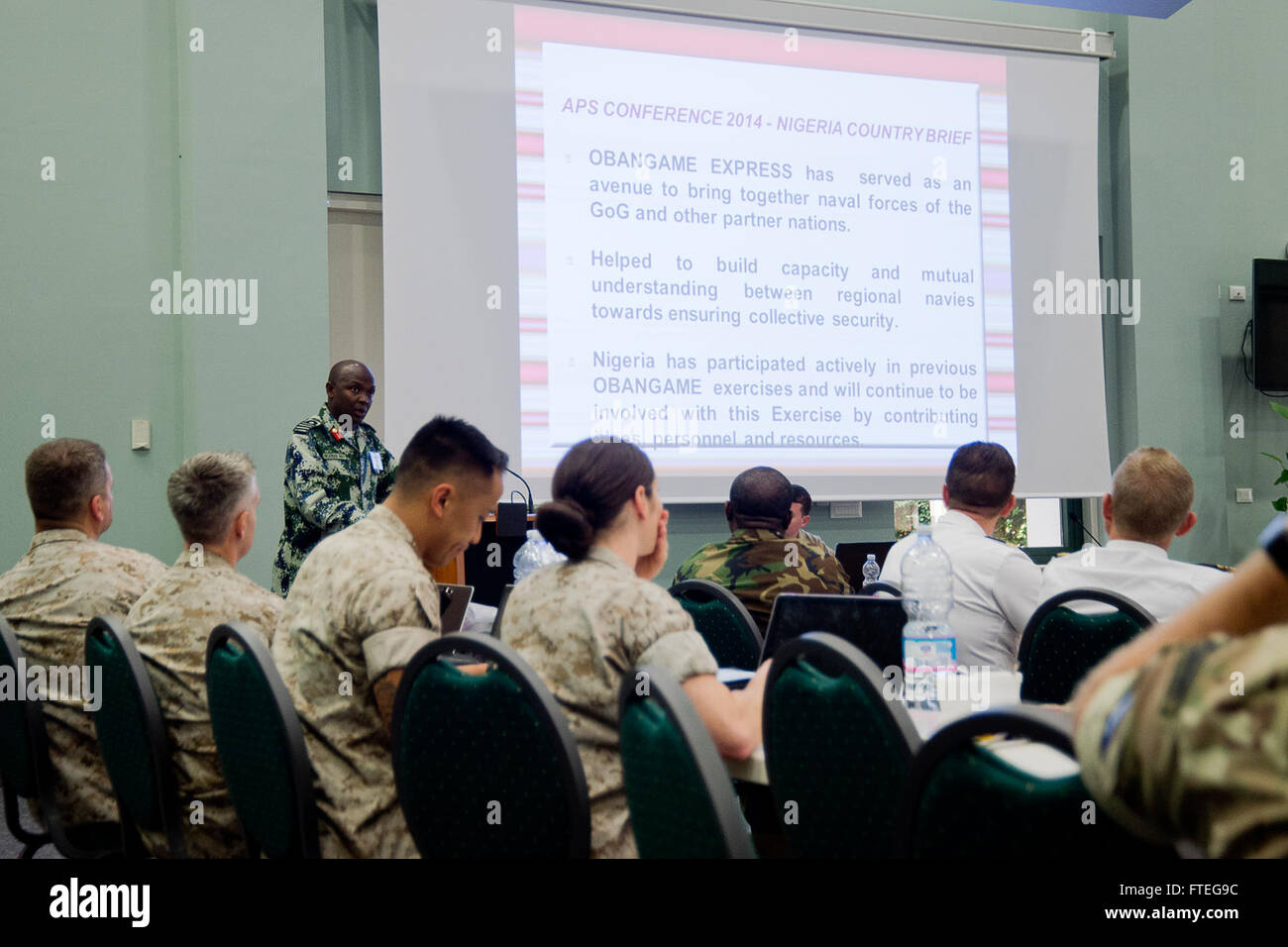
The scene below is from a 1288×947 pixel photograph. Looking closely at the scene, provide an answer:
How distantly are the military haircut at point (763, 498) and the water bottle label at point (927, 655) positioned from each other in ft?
3.03

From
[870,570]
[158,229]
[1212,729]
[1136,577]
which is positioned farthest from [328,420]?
[1212,729]

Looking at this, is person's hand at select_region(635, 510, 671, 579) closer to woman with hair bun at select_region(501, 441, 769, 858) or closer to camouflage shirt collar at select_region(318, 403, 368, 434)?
woman with hair bun at select_region(501, 441, 769, 858)

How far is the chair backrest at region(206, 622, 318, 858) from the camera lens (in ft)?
5.02

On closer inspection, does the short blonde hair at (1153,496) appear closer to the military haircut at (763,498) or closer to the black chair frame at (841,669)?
the military haircut at (763,498)

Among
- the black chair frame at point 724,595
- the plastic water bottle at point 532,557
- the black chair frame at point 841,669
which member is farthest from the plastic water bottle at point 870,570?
the black chair frame at point 841,669

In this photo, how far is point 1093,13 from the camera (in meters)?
6.15

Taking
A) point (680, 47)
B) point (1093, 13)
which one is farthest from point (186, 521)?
point (1093, 13)

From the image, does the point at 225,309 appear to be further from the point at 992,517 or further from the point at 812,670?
the point at 812,670

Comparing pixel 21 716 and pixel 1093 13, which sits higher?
pixel 1093 13

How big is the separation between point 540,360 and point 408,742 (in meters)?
3.57

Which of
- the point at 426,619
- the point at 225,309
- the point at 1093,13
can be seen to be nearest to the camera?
the point at 426,619

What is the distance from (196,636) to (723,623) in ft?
3.84

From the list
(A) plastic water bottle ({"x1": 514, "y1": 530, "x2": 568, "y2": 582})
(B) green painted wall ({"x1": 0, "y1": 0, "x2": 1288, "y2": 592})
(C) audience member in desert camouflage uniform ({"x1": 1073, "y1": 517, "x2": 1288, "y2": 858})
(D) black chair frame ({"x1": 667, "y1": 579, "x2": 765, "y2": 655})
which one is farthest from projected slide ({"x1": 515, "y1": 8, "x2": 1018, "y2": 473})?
(C) audience member in desert camouflage uniform ({"x1": 1073, "y1": 517, "x2": 1288, "y2": 858})
